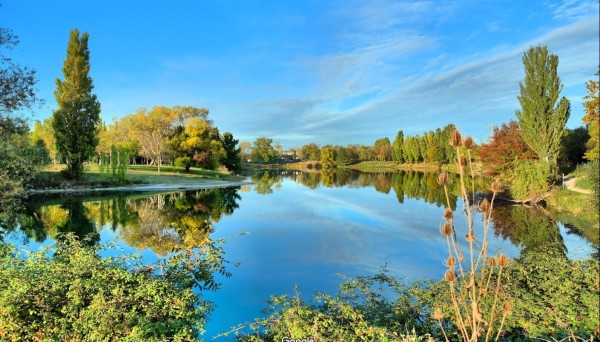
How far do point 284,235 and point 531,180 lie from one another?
15361 mm

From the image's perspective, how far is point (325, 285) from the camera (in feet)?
25.6

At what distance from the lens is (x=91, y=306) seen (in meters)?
3.78

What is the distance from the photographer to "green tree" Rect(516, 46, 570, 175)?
70.1 ft

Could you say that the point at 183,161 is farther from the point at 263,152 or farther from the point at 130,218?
the point at 263,152

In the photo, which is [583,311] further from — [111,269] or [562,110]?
[562,110]

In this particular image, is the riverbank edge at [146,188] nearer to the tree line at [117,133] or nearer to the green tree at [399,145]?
the tree line at [117,133]

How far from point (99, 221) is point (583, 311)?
54.1ft

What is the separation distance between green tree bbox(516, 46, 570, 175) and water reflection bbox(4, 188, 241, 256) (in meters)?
19.4

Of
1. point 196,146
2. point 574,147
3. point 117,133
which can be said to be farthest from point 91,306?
point 117,133

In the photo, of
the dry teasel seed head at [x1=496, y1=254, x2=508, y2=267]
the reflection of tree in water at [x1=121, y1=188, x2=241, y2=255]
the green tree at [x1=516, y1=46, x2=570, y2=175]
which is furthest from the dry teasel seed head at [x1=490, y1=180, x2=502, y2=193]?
the green tree at [x1=516, y1=46, x2=570, y2=175]

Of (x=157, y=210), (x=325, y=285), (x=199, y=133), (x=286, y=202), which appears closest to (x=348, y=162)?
(x=199, y=133)

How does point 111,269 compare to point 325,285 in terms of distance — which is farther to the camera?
point 325,285

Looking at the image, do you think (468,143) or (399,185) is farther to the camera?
(399,185)

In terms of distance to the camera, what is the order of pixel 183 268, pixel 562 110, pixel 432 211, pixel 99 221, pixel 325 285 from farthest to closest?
pixel 562 110
pixel 432 211
pixel 99 221
pixel 325 285
pixel 183 268
